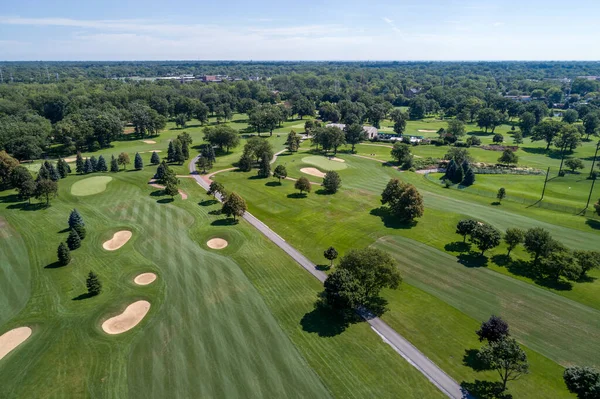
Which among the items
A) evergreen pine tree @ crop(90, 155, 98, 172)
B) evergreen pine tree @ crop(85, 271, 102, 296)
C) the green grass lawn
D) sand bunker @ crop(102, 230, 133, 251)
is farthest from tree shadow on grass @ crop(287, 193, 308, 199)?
evergreen pine tree @ crop(90, 155, 98, 172)

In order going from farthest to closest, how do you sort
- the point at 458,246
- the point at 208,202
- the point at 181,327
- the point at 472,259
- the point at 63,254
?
the point at 208,202, the point at 458,246, the point at 472,259, the point at 63,254, the point at 181,327

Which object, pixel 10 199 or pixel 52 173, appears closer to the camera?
pixel 10 199

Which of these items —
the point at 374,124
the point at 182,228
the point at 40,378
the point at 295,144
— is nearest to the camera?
the point at 40,378

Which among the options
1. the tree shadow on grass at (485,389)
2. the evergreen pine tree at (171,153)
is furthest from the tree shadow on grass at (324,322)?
the evergreen pine tree at (171,153)

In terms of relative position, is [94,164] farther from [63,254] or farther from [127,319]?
[127,319]

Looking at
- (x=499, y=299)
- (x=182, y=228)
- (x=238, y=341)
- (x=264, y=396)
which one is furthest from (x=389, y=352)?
(x=182, y=228)

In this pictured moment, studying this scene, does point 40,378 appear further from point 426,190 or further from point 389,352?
point 426,190

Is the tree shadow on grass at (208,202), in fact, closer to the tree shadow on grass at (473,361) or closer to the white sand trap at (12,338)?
the white sand trap at (12,338)

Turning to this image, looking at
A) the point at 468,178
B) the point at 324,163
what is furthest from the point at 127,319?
the point at 468,178
